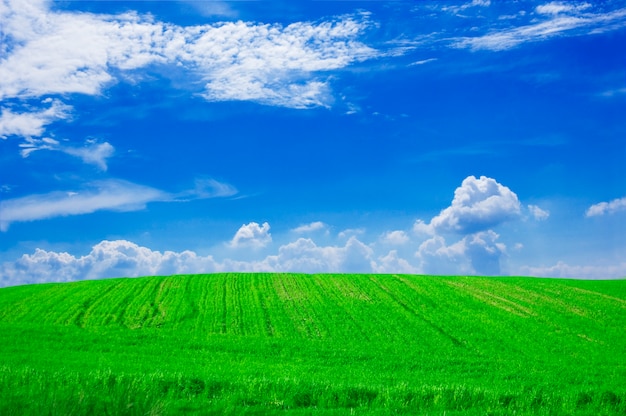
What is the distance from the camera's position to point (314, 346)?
30406mm

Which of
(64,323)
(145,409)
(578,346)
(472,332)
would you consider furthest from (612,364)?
(64,323)

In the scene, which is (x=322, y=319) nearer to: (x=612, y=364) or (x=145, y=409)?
(x=612, y=364)

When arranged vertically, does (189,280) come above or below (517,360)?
above

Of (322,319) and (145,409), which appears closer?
(145,409)

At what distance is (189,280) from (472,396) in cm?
3981

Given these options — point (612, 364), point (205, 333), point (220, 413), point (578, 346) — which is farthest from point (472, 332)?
point (220, 413)

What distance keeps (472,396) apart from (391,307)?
2581 cm

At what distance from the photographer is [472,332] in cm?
3478

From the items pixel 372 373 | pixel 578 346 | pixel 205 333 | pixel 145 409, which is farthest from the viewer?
pixel 205 333

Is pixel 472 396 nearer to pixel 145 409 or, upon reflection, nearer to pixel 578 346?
pixel 145 409

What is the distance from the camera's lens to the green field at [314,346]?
15.2 m

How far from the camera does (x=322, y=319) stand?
38.0m

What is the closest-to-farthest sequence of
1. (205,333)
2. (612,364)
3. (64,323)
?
(612,364), (205,333), (64,323)

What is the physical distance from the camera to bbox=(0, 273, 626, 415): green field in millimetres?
15172
